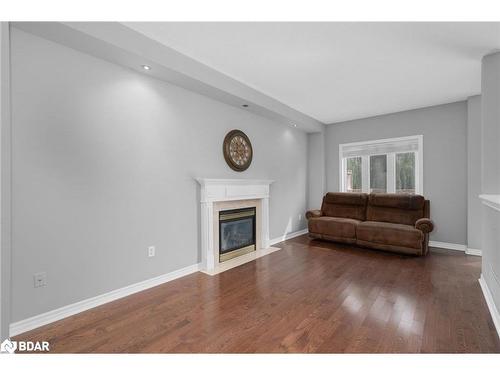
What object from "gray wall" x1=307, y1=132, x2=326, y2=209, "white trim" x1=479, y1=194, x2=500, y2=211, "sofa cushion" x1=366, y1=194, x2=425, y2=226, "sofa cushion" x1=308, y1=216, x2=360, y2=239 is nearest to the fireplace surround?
"sofa cushion" x1=308, y1=216, x2=360, y2=239

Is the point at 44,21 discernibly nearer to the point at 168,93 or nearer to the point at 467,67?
the point at 168,93

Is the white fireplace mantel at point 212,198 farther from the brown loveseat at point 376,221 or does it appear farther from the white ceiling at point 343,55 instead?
the brown loveseat at point 376,221

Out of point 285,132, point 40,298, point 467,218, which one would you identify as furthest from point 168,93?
point 467,218

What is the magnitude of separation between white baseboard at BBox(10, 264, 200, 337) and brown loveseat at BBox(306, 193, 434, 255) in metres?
2.85

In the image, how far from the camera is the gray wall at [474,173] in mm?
3828

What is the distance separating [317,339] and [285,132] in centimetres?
400

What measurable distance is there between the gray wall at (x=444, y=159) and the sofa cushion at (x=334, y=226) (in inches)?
58.3

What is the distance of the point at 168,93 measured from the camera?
9.70ft

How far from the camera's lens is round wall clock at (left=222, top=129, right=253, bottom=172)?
370 centimetres

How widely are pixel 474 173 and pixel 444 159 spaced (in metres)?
0.56

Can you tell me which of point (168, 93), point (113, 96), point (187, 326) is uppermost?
point (168, 93)

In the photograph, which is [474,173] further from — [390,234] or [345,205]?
[345,205]

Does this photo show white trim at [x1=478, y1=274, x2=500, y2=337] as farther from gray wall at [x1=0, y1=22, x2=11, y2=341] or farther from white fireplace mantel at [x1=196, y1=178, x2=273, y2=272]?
Result: gray wall at [x1=0, y1=22, x2=11, y2=341]

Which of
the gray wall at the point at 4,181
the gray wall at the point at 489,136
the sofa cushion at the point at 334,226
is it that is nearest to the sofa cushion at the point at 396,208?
the sofa cushion at the point at 334,226
